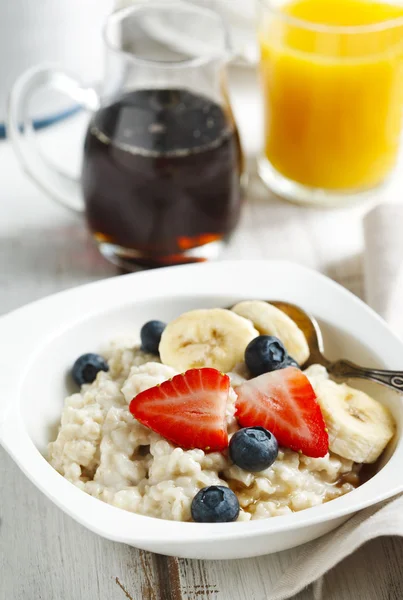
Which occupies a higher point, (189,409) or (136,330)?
(189,409)

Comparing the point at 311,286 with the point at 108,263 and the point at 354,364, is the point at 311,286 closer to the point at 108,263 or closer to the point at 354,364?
the point at 354,364

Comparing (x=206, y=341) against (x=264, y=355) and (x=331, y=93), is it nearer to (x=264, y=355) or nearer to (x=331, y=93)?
(x=264, y=355)

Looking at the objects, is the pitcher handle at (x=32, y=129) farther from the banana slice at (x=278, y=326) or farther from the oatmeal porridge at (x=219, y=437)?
the oatmeal porridge at (x=219, y=437)

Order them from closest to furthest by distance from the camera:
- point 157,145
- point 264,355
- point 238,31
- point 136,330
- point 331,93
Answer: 1. point 264,355
2. point 136,330
3. point 157,145
4. point 331,93
5. point 238,31

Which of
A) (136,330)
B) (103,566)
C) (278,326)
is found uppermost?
(278,326)

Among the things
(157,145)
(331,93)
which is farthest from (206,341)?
(331,93)

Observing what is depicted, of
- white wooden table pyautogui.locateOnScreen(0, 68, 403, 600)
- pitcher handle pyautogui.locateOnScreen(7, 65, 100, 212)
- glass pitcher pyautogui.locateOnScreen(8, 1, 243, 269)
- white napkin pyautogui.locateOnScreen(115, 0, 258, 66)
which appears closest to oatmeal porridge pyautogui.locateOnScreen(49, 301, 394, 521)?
white wooden table pyautogui.locateOnScreen(0, 68, 403, 600)

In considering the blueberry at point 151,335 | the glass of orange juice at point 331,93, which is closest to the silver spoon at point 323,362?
the blueberry at point 151,335
